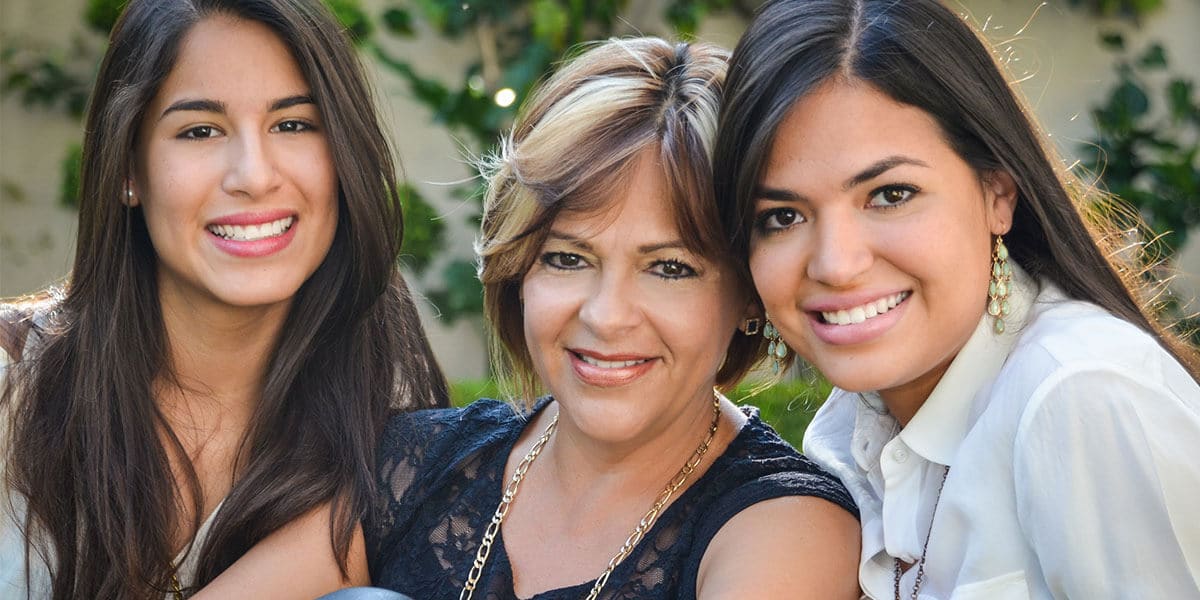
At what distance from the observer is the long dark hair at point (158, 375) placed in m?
2.83

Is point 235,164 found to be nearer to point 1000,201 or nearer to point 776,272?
point 776,272

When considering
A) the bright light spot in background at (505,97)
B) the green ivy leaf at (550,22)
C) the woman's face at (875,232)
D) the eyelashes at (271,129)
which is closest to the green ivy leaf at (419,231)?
the bright light spot in background at (505,97)

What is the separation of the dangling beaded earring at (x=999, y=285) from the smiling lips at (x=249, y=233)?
140 cm

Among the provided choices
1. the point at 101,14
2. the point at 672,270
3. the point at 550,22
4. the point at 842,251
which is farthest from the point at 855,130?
the point at 101,14

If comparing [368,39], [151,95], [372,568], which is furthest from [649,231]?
[368,39]

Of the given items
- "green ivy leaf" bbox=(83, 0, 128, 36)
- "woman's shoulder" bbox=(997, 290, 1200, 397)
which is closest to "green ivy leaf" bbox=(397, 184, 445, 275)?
"green ivy leaf" bbox=(83, 0, 128, 36)

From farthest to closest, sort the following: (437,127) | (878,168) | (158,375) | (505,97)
Result: (437,127)
(505,97)
(158,375)
(878,168)

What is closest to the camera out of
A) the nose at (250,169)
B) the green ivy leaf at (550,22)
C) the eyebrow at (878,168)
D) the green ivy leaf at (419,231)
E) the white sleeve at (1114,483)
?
the white sleeve at (1114,483)

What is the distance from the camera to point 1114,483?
1908mm

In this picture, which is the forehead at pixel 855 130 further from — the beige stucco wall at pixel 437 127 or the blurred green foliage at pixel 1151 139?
the blurred green foliage at pixel 1151 139

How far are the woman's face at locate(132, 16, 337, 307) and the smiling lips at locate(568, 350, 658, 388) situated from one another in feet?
2.66

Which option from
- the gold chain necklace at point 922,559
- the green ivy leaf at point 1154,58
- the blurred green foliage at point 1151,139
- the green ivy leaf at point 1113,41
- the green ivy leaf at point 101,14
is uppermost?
the green ivy leaf at point 101,14

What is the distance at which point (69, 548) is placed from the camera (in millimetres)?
2865

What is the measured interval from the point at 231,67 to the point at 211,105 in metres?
0.09
